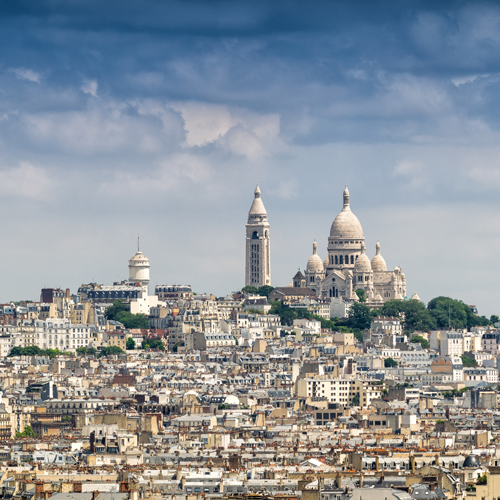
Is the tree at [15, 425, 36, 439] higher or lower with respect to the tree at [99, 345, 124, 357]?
lower

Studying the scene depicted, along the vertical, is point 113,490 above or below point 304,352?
below

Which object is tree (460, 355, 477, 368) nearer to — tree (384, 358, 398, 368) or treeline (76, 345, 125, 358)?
tree (384, 358, 398, 368)

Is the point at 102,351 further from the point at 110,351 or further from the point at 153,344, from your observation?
the point at 153,344

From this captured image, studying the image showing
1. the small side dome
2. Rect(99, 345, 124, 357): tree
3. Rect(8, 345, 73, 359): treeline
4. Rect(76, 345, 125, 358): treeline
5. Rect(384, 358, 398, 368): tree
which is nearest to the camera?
the small side dome

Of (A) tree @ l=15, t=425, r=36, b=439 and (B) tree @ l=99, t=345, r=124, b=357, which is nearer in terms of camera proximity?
(A) tree @ l=15, t=425, r=36, b=439

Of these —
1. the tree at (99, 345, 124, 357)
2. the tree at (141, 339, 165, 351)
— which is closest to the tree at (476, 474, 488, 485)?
the tree at (99, 345, 124, 357)

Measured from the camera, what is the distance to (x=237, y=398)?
5374 inches

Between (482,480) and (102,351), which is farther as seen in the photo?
(102,351)

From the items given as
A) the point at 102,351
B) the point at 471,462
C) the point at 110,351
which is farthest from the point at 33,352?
the point at 471,462

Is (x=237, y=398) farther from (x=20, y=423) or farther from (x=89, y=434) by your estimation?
(x=89, y=434)

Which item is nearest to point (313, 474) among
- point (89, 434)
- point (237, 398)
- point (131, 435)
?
point (131, 435)

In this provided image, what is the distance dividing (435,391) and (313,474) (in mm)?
79645

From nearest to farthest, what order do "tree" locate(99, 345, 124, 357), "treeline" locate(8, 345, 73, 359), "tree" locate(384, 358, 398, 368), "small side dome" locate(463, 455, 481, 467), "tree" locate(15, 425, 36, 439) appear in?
"small side dome" locate(463, 455, 481, 467)
"tree" locate(15, 425, 36, 439)
"tree" locate(384, 358, 398, 368)
"treeline" locate(8, 345, 73, 359)
"tree" locate(99, 345, 124, 357)

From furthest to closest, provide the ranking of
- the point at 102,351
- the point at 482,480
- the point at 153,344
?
1. the point at 153,344
2. the point at 102,351
3. the point at 482,480
